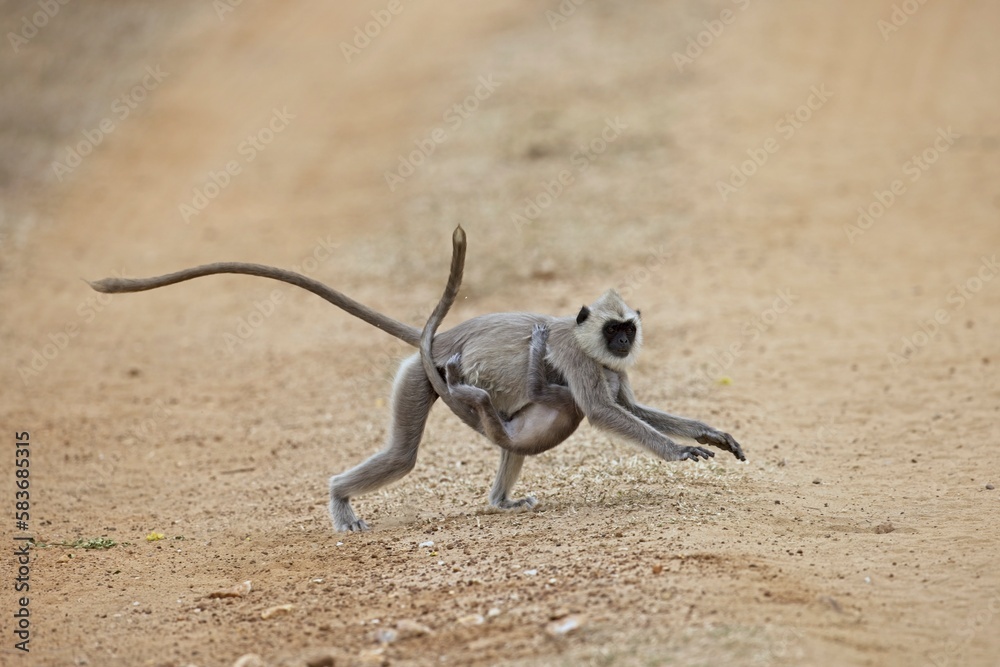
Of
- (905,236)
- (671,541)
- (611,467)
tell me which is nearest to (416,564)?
(671,541)

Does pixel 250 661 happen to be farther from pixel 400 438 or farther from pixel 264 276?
pixel 264 276

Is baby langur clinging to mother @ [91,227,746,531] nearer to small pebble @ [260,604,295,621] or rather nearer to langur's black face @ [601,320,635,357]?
langur's black face @ [601,320,635,357]

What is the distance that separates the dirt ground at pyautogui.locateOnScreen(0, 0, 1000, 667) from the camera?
247 inches

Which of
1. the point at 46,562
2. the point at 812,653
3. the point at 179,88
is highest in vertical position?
the point at 812,653

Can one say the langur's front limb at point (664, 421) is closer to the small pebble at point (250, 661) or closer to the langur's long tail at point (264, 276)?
the langur's long tail at point (264, 276)

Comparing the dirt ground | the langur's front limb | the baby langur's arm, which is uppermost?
the baby langur's arm

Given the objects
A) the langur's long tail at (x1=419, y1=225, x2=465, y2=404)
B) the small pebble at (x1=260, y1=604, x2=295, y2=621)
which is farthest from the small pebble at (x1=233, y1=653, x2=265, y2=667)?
the langur's long tail at (x1=419, y1=225, x2=465, y2=404)

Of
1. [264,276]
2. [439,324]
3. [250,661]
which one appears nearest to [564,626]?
[250,661]

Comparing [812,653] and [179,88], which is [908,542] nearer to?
[812,653]

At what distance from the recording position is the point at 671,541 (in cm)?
681

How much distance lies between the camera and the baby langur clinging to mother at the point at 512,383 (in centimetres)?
753

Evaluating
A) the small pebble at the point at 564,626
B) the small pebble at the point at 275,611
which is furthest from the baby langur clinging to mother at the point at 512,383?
the small pebble at the point at 564,626

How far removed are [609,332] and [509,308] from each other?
7.47 m

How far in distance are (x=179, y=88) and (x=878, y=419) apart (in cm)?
2229
